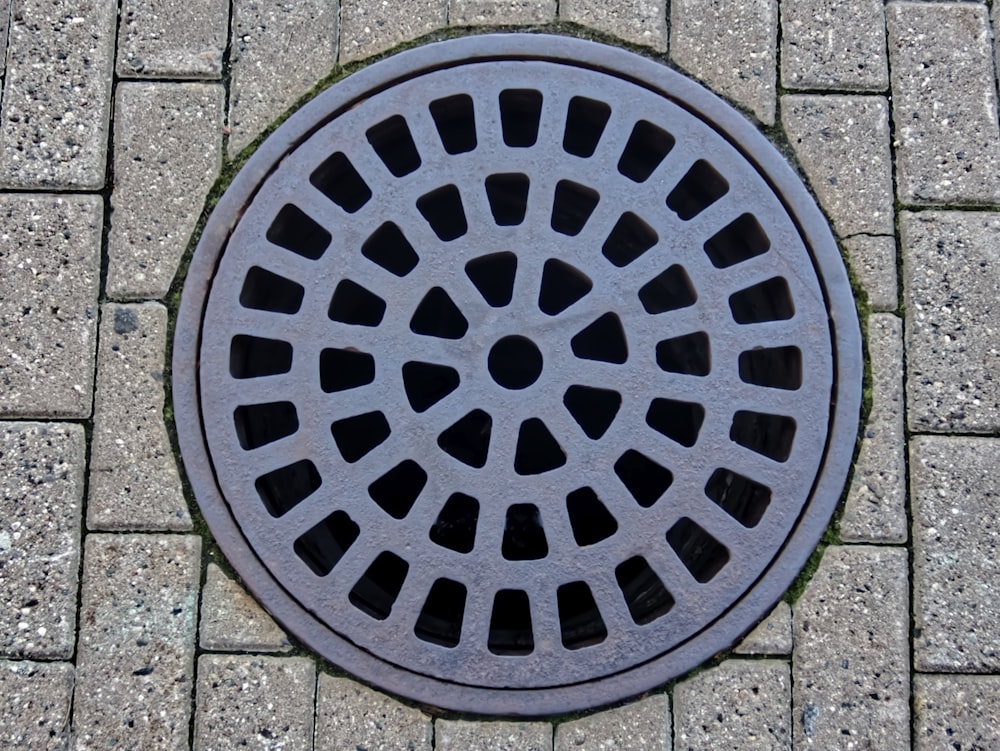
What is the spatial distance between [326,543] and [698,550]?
0.66m

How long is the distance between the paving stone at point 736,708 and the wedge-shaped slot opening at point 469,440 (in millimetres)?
587

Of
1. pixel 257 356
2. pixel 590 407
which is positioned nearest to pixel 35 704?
pixel 257 356

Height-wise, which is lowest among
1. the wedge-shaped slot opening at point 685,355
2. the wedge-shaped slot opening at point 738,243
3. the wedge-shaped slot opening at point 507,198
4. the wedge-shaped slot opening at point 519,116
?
the wedge-shaped slot opening at point 685,355

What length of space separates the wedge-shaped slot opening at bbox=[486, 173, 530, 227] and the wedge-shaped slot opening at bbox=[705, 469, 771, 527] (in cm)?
62

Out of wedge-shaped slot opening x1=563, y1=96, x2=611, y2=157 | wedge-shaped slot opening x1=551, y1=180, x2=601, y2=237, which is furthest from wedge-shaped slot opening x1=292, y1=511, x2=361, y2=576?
wedge-shaped slot opening x1=563, y1=96, x2=611, y2=157

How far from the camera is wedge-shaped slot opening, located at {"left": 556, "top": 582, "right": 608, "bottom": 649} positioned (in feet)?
5.02

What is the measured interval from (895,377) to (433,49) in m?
0.97

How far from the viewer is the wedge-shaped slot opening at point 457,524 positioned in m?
1.73

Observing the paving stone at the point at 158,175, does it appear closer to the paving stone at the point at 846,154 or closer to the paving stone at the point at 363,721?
the paving stone at the point at 363,721

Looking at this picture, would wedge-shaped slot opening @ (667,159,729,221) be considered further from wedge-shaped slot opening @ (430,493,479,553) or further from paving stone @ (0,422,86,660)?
paving stone @ (0,422,86,660)

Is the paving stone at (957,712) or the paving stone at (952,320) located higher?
the paving stone at (952,320)

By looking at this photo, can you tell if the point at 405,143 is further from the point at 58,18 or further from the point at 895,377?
the point at 895,377

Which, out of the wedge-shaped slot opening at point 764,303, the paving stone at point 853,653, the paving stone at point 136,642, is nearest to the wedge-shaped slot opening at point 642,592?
the paving stone at point 853,653

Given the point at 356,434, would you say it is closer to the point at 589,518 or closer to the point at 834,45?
the point at 589,518
